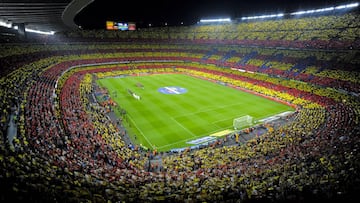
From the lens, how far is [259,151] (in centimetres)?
1736

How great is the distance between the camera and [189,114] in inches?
1171

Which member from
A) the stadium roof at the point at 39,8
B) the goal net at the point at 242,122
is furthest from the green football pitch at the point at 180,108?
the stadium roof at the point at 39,8

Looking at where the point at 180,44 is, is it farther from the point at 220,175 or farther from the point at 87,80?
the point at 220,175

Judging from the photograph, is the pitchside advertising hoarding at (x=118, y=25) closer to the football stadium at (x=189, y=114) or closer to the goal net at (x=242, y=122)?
the football stadium at (x=189, y=114)

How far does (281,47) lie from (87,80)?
42.6 metres

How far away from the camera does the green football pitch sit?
2417 centimetres

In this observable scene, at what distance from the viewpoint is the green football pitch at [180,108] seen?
79.3ft

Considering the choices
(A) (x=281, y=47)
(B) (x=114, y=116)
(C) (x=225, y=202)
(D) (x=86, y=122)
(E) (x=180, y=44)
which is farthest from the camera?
(E) (x=180, y=44)

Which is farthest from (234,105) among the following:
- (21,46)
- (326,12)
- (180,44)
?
(180,44)

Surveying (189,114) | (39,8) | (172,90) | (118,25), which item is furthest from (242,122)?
(118,25)

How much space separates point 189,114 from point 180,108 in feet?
8.61

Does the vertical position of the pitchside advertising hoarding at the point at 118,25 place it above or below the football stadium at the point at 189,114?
above

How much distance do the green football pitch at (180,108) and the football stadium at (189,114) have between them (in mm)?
198

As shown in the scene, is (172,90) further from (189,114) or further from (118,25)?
(118,25)
